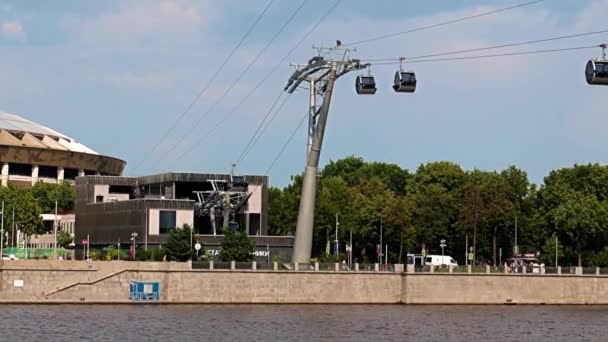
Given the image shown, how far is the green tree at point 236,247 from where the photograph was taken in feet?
379

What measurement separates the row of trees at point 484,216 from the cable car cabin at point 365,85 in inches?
1939

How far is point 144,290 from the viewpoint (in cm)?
10212

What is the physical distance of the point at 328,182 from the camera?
6334 inches

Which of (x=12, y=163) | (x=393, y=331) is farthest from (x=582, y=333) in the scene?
(x=12, y=163)

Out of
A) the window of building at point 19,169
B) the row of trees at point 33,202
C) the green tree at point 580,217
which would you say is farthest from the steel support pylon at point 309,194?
the window of building at point 19,169

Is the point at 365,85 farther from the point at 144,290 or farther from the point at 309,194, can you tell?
the point at 144,290

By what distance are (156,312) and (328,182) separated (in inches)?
2766

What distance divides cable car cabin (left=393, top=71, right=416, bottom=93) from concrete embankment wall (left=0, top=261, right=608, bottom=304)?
32520 mm

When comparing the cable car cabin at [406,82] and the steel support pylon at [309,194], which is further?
the steel support pylon at [309,194]

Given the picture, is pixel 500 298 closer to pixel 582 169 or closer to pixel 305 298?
pixel 305 298

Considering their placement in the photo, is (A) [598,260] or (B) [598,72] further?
(A) [598,260]

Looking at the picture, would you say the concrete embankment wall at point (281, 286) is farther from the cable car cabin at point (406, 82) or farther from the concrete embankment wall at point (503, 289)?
the cable car cabin at point (406, 82)

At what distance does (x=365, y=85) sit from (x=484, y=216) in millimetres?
51500

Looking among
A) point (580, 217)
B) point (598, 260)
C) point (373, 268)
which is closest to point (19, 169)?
point (580, 217)
